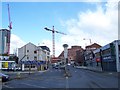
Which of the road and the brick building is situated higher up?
the brick building

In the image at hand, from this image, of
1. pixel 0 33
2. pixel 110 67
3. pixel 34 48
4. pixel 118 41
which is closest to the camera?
pixel 118 41

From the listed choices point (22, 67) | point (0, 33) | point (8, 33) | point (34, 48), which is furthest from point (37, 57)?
point (0, 33)

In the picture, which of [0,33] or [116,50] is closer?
[116,50]

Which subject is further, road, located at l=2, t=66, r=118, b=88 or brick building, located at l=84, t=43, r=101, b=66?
brick building, located at l=84, t=43, r=101, b=66

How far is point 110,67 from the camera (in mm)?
73938

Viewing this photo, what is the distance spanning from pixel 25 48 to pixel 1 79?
73541mm

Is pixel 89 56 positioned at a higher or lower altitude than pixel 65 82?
higher

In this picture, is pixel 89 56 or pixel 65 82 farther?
pixel 89 56

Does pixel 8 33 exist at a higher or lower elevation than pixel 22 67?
higher

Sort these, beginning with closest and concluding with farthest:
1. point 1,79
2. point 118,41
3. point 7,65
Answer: point 1,79 < point 118,41 < point 7,65

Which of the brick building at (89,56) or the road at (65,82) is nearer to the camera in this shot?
the road at (65,82)

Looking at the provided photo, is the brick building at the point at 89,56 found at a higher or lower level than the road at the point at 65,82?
higher

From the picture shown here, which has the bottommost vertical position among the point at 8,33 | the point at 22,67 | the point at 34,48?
the point at 22,67

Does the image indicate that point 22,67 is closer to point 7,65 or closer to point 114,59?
point 7,65
